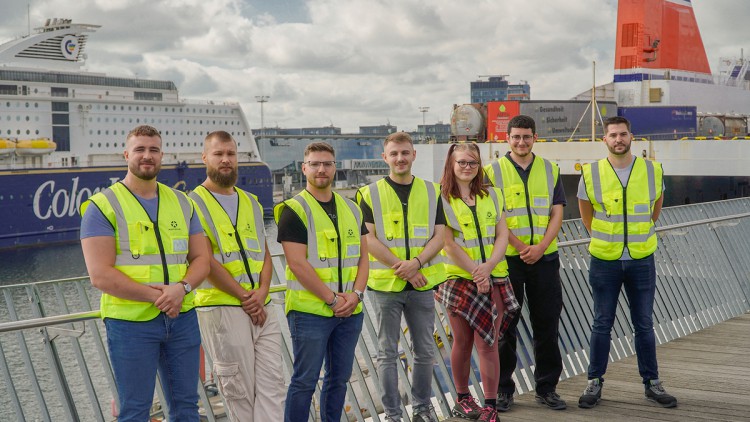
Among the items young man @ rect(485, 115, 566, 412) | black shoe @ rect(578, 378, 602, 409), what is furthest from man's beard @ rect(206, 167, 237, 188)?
black shoe @ rect(578, 378, 602, 409)

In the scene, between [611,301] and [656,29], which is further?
[656,29]

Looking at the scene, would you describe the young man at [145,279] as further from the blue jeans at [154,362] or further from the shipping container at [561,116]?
the shipping container at [561,116]

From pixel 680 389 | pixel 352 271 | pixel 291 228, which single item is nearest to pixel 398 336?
pixel 352 271

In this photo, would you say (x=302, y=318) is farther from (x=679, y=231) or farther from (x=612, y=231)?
(x=679, y=231)

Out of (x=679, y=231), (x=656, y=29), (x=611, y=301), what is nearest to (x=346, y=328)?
(x=611, y=301)

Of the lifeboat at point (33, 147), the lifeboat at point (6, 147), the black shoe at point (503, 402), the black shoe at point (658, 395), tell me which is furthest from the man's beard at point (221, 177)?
the lifeboat at point (33, 147)

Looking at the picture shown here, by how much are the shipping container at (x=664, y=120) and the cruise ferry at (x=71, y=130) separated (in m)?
24.6

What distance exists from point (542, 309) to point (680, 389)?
4.18 ft

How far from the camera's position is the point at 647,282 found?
493 cm

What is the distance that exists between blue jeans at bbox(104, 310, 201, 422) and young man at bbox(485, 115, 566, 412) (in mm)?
2035

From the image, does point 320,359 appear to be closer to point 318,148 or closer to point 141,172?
point 318,148

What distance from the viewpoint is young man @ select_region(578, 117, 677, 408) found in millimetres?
4910

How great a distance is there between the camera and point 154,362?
333cm

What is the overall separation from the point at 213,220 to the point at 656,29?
1255 inches
